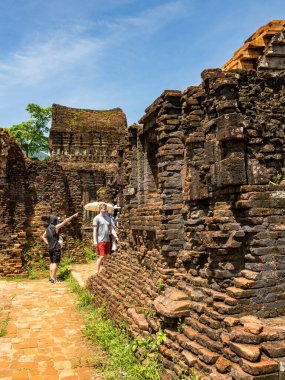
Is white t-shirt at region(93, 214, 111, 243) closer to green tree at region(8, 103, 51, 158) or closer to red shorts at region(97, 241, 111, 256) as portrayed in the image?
red shorts at region(97, 241, 111, 256)

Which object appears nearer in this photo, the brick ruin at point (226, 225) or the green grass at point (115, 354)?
the brick ruin at point (226, 225)

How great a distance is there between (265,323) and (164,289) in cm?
221

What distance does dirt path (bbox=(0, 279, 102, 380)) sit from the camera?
18.2 ft

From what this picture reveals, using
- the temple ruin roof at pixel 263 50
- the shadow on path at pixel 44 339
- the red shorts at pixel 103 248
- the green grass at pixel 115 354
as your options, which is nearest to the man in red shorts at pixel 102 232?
the red shorts at pixel 103 248

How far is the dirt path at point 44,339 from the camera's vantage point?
18.2 feet

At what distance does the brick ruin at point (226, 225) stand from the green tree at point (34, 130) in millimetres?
30871

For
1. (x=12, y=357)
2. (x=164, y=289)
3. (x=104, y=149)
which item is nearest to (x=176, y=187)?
(x=164, y=289)

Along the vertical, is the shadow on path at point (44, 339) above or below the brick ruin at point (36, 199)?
below

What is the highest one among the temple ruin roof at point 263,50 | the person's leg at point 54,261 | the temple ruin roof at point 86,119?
the temple ruin roof at point 86,119

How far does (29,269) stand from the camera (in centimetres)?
1410

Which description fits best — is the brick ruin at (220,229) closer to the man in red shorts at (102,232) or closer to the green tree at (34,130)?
the man in red shorts at (102,232)

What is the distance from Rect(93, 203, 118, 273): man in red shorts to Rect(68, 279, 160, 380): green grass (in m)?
2.57

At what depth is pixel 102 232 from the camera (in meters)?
10.5

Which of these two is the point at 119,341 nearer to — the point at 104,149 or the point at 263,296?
the point at 263,296
